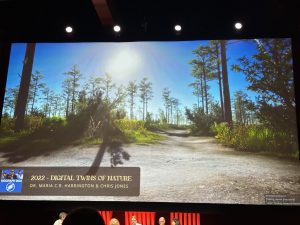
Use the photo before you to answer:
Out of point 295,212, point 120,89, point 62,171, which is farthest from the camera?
point 120,89

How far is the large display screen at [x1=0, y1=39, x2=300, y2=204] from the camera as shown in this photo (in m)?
3.89

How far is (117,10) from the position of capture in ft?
14.7

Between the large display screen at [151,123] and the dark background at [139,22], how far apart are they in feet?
0.49

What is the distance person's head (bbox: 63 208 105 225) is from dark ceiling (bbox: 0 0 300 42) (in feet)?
12.3

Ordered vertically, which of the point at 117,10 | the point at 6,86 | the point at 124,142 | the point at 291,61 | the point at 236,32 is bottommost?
the point at 124,142

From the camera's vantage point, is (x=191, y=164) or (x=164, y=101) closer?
(x=191, y=164)

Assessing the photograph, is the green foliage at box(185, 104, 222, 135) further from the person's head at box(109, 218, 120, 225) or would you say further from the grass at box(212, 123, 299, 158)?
the person's head at box(109, 218, 120, 225)

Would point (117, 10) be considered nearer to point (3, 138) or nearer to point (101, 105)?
point (101, 105)

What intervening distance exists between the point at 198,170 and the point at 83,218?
3.15 m

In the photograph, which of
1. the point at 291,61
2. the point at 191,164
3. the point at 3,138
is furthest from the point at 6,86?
the point at 291,61

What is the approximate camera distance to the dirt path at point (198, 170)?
379cm

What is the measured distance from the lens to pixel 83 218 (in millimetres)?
917

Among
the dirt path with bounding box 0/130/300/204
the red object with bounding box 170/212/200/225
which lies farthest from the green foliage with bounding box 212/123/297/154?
the red object with bounding box 170/212/200/225

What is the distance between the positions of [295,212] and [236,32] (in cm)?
251
